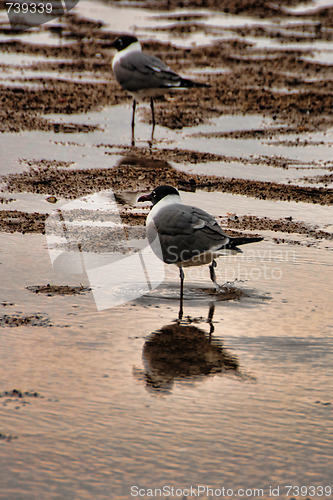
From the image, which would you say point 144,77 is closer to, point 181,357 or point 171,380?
point 181,357

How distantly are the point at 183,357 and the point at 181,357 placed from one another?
11mm

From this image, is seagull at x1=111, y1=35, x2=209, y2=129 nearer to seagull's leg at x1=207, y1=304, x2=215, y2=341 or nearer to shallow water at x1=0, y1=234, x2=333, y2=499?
shallow water at x1=0, y1=234, x2=333, y2=499

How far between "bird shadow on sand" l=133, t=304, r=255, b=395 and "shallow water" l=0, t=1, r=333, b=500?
0.01m

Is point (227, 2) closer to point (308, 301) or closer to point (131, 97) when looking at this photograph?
point (131, 97)

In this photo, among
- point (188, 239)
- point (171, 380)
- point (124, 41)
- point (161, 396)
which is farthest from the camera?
point (124, 41)

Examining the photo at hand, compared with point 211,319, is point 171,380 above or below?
above

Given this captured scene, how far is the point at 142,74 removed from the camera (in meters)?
12.1

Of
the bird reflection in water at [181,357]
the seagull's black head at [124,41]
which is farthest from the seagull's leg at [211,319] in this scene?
the seagull's black head at [124,41]

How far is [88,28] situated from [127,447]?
17.7 metres

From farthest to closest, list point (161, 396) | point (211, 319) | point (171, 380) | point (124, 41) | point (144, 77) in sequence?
1. point (124, 41)
2. point (144, 77)
3. point (211, 319)
4. point (171, 380)
5. point (161, 396)

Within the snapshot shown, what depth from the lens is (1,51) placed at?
16750 millimetres

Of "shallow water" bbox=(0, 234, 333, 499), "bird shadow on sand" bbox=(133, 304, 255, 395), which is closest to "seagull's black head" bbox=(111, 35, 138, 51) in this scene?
"shallow water" bbox=(0, 234, 333, 499)

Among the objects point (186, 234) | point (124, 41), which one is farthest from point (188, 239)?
point (124, 41)

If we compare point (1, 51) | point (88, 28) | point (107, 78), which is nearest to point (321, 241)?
point (107, 78)
